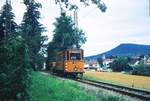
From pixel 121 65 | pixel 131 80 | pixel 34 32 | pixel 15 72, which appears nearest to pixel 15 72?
pixel 15 72

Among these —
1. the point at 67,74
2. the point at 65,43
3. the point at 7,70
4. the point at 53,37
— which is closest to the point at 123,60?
the point at 65,43

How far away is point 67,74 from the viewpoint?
44.7 meters

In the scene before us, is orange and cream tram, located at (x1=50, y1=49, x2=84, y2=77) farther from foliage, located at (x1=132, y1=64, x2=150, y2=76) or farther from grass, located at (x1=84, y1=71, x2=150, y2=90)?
foliage, located at (x1=132, y1=64, x2=150, y2=76)

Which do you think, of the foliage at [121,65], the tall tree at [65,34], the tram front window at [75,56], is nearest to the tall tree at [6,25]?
the tram front window at [75,56]

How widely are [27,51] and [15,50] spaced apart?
1.60 feet

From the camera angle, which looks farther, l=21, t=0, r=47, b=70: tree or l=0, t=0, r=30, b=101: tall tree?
l=21, t=0, r=47, b=70: tree

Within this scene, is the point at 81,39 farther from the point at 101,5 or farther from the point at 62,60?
the point at 101,5

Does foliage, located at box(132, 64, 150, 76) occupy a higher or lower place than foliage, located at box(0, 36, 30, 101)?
higher

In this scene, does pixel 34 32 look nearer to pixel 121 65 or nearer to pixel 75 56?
pixel 75 56

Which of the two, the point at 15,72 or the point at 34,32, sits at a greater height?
the point at 34,32

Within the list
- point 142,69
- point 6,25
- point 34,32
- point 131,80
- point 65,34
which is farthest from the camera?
point 65,34

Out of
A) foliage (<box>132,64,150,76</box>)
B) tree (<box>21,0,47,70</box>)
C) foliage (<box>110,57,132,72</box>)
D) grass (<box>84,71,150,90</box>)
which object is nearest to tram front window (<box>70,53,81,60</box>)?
grass (<box>84,71,150,90</box>)

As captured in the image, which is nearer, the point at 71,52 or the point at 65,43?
the point at 71,52

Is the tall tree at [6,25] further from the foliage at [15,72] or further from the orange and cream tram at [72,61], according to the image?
the orange and cream tram at [72,61]
